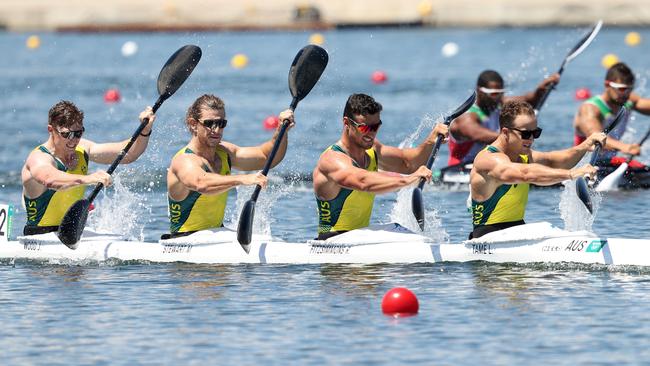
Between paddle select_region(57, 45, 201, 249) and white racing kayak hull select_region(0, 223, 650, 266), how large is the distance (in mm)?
317

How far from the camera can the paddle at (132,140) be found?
535 inches

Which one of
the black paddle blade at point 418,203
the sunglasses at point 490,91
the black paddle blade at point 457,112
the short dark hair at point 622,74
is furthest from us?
the sunglasses at point 490,91

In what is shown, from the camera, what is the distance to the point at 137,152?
14.2m

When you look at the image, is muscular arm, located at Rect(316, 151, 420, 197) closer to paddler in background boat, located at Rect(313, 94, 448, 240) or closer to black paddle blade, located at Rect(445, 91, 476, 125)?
paddler in background boat, located at Rect(313, 94, 448, 240)

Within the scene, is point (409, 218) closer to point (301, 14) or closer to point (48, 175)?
point (48, 175)

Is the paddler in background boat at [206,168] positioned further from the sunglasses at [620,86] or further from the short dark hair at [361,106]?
the sunglasses at [620,86]

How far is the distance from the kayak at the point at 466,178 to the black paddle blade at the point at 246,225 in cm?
651

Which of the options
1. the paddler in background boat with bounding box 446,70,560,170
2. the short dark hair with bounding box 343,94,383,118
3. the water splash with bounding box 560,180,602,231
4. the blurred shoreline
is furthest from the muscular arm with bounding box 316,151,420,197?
the blurred shoreline

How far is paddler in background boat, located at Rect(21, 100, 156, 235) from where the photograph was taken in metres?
13.4

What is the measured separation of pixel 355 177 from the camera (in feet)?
41.9

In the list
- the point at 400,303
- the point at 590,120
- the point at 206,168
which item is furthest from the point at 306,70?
the point at 590,120

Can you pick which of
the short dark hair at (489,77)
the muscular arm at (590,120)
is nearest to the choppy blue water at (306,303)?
the muscular arm at (590,120)

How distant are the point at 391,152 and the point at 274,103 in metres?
→ 20.0

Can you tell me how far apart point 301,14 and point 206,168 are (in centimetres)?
4725
